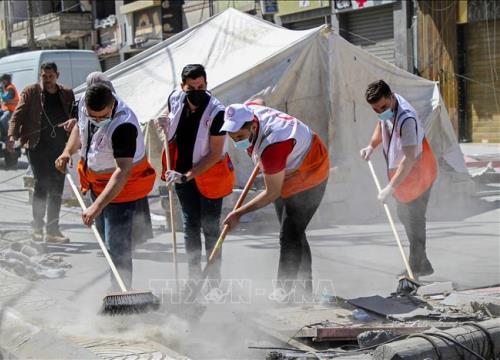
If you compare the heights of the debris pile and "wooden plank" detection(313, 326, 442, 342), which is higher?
"wooden plank" detection(313, 326, 442, 342)

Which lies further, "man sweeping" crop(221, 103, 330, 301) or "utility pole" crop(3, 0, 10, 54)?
"utility pole" crop(3, 0, 10, 54)

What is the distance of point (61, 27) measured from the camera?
31.9m

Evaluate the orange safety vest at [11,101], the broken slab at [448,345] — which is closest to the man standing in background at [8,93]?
the orange safety vest at [11,101]

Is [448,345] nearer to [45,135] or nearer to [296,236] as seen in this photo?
[296,236]

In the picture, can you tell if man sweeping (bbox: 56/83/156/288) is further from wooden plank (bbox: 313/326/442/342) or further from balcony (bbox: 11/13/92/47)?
balcony (bbox: 11/13/92/47)

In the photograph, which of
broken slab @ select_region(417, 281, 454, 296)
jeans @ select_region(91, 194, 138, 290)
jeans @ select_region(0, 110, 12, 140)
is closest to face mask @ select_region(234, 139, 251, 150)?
jeans @ select_region(91, 194, 138, 290)

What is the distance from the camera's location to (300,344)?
14.6 ft

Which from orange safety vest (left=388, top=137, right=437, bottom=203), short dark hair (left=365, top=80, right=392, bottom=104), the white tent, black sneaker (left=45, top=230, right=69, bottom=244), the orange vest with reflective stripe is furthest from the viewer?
the white tent

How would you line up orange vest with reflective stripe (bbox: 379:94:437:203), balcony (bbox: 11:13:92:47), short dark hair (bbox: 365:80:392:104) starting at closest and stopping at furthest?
1. short dark hair (bbox: 365:80:392:104)
2. orange vest with reflective stripe (bbox: 379:94:437:203)
3. balcony (bbox: 11:13:92:47)

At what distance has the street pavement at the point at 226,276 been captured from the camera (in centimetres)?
454

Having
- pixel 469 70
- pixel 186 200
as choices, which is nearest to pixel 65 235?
pixel 186 200

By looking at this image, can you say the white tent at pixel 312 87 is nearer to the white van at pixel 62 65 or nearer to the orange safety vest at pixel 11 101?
the orange safety vest at pixel 11 101

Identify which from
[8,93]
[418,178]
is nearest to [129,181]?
[418,178]

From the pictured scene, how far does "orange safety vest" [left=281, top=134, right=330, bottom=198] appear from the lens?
5133mm
